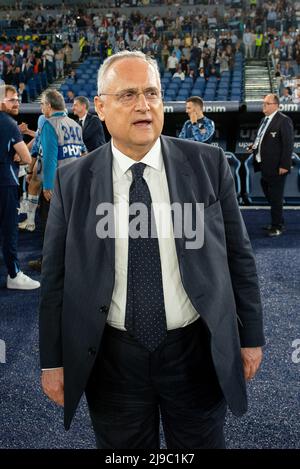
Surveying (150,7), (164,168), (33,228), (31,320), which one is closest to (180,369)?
(164,168)

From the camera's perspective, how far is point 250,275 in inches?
66.3

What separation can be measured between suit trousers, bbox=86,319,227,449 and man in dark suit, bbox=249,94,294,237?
433 centimetres

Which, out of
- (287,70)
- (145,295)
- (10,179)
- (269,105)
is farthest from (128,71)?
(287,70)

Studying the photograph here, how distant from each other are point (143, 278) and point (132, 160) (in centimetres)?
36

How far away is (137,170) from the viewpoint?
157 cm

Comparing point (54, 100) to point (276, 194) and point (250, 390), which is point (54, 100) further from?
point (250, 390)

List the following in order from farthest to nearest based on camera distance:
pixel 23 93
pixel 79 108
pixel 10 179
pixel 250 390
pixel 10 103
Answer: pixel 23 93
pixel 79 108
pixel 10 103
pixel 10 179
pixel 250 390

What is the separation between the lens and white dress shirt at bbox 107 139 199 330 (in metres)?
1.56

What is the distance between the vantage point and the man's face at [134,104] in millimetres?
1522

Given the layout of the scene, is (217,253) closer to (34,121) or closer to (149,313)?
(149,313)

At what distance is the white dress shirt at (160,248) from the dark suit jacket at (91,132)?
4.16 meters

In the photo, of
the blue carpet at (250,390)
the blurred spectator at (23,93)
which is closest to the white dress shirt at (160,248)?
the blue carpet at (250,390)

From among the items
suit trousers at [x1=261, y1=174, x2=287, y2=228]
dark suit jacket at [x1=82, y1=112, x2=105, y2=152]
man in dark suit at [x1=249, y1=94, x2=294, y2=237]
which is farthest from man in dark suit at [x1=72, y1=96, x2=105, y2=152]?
suit trousers at [x1=261, y1=174, x2=287, y2=228]

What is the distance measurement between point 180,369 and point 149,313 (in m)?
0.21
